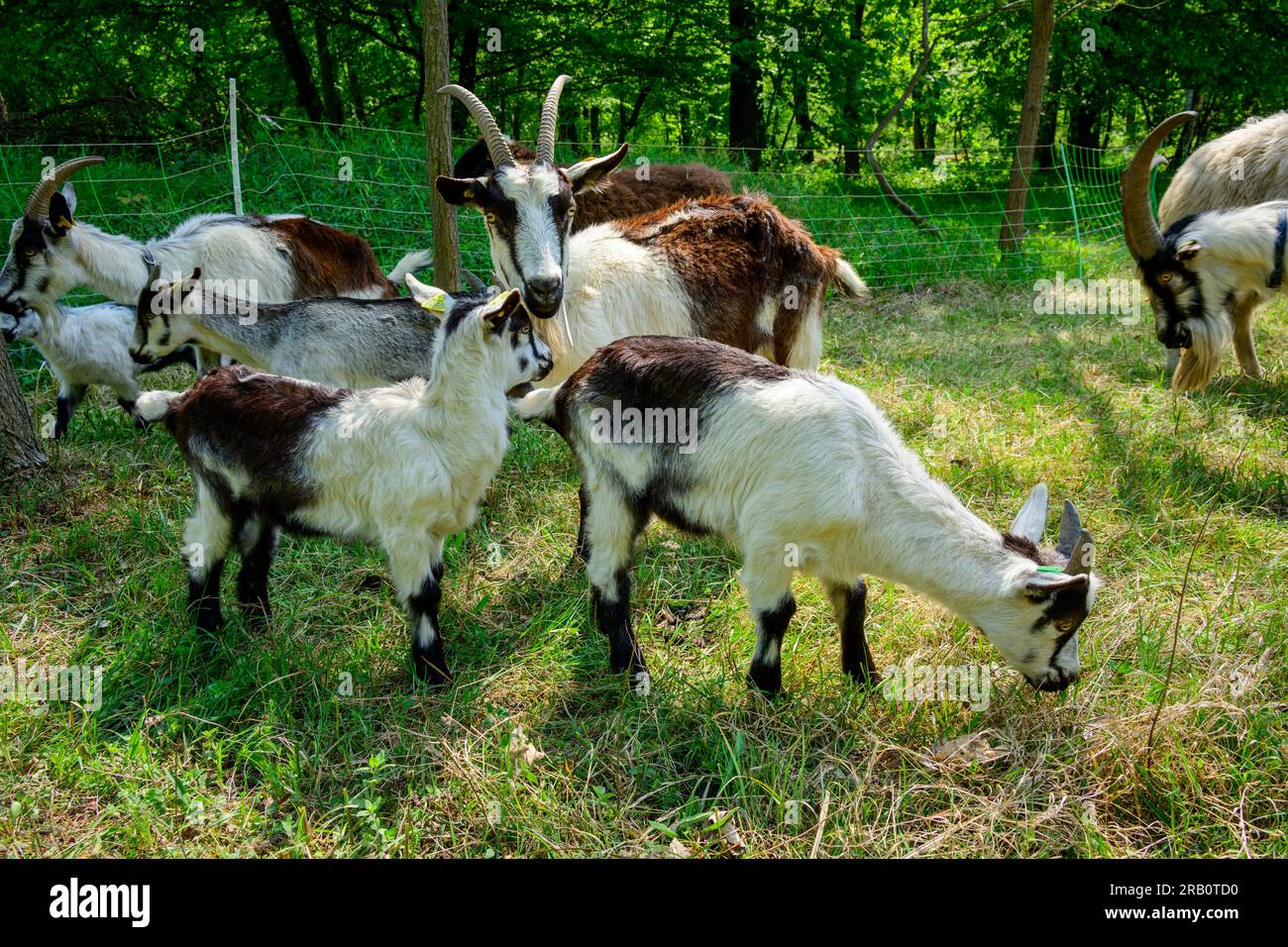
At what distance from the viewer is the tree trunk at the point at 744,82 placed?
1295 cm

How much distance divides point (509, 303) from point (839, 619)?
5.35 ft

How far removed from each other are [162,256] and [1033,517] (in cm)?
492

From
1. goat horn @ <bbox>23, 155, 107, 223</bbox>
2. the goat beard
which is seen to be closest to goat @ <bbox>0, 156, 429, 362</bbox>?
goat horn @ <bbox>23, 155, 107, 223</bbox>

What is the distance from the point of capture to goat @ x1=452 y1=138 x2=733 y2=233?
6805mm

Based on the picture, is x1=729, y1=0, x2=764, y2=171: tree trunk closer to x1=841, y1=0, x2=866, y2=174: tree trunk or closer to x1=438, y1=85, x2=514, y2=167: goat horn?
x1=841, y1=0, x2=866, y2=174: tree trunk

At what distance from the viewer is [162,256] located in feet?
17.6

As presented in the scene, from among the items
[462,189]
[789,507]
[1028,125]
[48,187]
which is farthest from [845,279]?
[1028,125]

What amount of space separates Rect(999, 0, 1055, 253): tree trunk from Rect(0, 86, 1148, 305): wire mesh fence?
0.27 metres

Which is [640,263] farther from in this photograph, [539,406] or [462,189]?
[539,406]

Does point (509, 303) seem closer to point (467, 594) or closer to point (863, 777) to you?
point (467, 594)

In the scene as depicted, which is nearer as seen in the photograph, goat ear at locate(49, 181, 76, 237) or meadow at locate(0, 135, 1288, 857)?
meadow at locate(0, 135, 1288, 857)

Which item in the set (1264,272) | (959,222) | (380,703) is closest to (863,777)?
(380,703)

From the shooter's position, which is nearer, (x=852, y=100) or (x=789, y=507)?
(x=789, y=507)

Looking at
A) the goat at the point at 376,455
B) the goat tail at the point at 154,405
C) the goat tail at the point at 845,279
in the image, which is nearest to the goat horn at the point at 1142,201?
the goat tail at the point at 845,279
